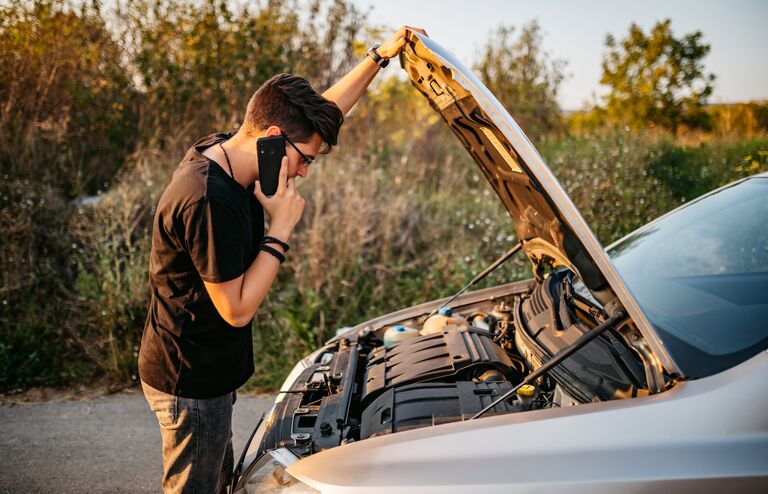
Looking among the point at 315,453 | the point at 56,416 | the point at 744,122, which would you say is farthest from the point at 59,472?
the point at 744,122

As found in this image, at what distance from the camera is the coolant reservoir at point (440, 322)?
9.32 feet

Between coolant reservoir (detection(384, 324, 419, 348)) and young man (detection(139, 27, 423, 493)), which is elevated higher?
young man (detection(139, 27, 423, 493))

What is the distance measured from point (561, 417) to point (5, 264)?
17.1 feet

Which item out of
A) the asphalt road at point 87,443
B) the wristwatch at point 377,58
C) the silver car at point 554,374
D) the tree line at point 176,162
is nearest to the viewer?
the silver car at point 554,374

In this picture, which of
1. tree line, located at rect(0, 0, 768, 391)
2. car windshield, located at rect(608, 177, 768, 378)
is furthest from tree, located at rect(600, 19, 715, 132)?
car windshield, located at rect(608, 177, 768, 378)

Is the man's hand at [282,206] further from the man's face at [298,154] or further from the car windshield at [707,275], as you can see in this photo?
the car windshield at [707,275]

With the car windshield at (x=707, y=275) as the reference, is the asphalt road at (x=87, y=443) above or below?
below

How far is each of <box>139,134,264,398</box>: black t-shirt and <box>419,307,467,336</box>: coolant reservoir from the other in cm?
105

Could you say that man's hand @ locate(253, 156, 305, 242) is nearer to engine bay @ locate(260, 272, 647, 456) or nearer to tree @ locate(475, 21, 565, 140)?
engine bay @ locate(260, 272, 647, 456)

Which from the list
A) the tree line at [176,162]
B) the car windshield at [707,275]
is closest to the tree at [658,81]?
the tree line at [176,162]

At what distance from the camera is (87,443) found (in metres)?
3.67

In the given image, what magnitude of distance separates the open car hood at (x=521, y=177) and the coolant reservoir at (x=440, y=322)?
0.56 meters

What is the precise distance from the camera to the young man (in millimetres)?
1794

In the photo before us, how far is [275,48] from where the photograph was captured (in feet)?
25.3
